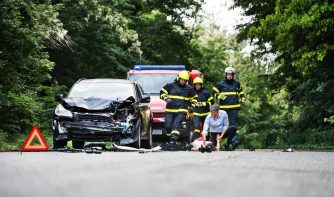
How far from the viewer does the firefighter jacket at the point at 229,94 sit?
17141 mm

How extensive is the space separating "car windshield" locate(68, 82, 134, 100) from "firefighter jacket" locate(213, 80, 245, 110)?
2.19m

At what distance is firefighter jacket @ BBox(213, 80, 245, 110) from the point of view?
17.1 m

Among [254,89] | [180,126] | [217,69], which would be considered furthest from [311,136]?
[254,89]

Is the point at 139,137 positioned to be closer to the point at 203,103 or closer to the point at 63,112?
the point at 63,112

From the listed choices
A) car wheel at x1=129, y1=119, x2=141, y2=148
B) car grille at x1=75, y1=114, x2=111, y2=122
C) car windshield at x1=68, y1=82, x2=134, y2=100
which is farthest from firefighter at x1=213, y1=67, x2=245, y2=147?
car grille at x1=75, y1=114, x2=111, y2=122

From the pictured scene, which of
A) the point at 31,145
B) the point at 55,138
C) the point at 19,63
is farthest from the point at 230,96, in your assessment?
the point at 19,63

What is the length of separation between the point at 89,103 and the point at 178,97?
2605 millimetres

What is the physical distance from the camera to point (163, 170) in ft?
27.0

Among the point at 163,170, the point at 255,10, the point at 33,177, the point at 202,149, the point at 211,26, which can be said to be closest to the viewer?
the point at 33,177

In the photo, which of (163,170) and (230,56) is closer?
(163,170)

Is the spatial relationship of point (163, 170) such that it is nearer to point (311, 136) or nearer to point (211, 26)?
point (311, 136)

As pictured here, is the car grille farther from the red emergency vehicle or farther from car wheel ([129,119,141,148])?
the red emergency vehicle

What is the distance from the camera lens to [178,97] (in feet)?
55.4

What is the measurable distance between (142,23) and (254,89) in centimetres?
1712
